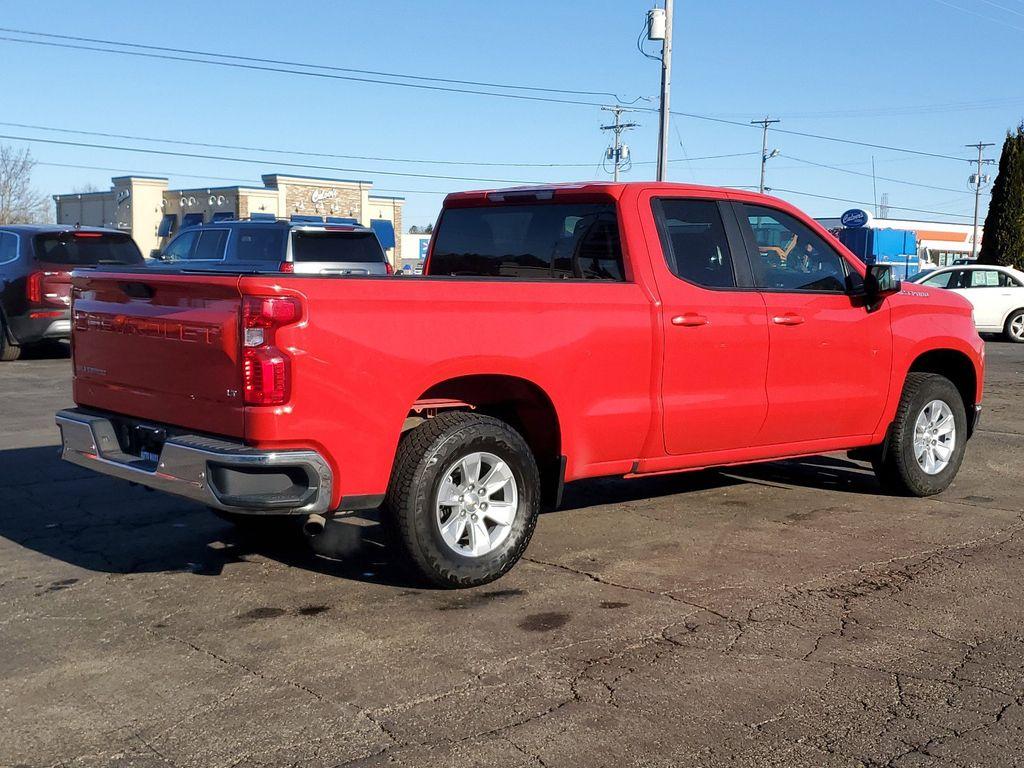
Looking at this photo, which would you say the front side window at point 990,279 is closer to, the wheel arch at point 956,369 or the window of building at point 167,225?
the wheel arch at point 956,369

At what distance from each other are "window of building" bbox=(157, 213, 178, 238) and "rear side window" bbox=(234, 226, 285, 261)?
42.0m

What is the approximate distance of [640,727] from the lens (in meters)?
3.87

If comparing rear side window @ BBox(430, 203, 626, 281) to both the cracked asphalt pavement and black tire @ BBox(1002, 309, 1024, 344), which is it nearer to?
the cracked asphalt pavement

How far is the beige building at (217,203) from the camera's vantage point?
187ft

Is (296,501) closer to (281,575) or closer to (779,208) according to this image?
(281,575)

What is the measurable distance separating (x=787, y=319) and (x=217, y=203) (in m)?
53.5

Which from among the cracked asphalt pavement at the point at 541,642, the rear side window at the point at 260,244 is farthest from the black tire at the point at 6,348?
the cracked asphalt pavement at the point at 541,642

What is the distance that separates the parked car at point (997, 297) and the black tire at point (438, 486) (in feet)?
64.6

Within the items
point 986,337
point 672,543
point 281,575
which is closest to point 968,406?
point 672,543

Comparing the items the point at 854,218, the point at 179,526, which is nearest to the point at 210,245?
the point at 179,526

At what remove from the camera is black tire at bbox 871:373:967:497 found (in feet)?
24.9

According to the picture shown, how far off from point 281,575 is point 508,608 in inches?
49.6

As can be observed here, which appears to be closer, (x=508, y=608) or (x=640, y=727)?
(x=640, y=727)

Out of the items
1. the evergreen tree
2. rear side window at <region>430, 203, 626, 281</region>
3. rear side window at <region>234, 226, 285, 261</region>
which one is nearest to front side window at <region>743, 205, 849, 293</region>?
rear side window at <region>430, 203, 626, 281</region>
